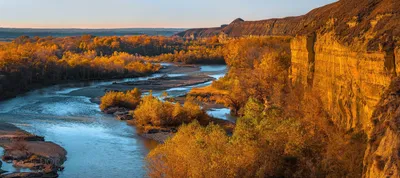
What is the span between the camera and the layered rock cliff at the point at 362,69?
10.6 m

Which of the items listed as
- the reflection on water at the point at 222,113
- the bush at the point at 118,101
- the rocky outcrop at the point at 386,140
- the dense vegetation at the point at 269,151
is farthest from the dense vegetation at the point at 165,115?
the rocky outcrop at the point at 386,140

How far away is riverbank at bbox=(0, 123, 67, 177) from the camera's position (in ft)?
71.2

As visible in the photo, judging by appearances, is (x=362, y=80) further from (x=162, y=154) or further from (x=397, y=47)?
(x=162, y=154)

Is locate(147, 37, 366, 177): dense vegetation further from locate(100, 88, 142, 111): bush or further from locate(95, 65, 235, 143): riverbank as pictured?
locate(100, 88, 142, 111): bush

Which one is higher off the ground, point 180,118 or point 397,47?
point 397,47

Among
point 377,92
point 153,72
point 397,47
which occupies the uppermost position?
point 397,47

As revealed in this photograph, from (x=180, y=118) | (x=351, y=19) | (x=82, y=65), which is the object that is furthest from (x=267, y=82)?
(x=82, y=65)

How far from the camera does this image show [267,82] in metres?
36.3

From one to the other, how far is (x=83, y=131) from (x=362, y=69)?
65.4 ft

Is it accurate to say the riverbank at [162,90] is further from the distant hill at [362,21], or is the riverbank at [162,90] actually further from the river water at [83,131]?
the distant hill at [362,21]

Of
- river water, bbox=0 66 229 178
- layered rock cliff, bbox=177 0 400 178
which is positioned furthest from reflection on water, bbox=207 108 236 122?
layered rock cliff, bbox=177 0 400 178

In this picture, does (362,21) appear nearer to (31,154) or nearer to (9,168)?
(9,168)

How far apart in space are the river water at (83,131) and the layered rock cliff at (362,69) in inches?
352

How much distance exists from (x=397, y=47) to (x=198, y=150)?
657 centimetres
